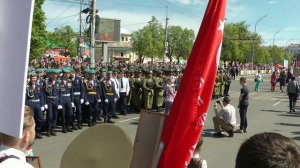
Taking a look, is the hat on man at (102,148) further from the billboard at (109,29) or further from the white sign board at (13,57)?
the billboard at (109,29)

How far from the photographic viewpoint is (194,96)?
8.48 feet

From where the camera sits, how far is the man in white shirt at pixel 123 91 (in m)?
15.6

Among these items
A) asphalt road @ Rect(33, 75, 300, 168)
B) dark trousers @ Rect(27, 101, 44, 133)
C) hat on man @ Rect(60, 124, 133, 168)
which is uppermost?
hat on man @ Rect(60, 124, 133, 168)

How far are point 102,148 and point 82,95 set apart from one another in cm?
1053

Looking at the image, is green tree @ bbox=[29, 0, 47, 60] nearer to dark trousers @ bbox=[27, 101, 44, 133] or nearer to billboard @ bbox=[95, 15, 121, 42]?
dark trousers @ bbox=[27, 101, 44, 133]

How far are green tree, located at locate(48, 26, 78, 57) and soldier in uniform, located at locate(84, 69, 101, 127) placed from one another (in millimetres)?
51528

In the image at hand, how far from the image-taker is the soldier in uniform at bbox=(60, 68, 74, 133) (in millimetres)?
11765

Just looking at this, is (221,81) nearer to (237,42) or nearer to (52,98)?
(52,98)

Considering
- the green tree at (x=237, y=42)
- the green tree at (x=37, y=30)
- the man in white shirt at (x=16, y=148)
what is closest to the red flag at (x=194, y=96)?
the man in white shirt at (x=16, y=148)

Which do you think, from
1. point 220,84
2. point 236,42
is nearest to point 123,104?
point 220,84

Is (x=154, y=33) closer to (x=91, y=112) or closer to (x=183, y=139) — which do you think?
(x=91, y=112)

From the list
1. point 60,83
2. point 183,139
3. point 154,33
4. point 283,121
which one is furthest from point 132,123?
point 154,33

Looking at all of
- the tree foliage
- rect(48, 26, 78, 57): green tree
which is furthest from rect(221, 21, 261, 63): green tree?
rect(48, 26, 78, 57): green tree

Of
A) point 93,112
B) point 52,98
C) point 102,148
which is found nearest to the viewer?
point 102,148
